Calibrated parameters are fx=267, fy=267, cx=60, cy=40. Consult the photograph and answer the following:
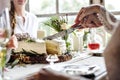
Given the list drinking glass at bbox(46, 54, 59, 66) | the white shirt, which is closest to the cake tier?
drinking glass at bbox(46, 54, 59, 66)

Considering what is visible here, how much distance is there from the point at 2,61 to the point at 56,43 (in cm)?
59

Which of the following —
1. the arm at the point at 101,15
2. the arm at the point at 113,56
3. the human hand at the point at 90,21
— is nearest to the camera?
the arm at the point at 113,56

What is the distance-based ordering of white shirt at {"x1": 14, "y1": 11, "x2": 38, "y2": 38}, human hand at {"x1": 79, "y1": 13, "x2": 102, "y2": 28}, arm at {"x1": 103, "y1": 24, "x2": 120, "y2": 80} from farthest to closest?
white shirt at {"x1": 14, "y1": 11, "x2": 38, "y2": 38} → human hand at {"x1": 79, "y1": 13, "x2": 102, "y2": 28} → arm at {"x1": 103, "y1": 24, "x2": 120, "y2": 80}

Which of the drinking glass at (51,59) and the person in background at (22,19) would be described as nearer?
the drinking glass at (51,59)

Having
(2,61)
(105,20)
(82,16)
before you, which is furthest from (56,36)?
(2,61)

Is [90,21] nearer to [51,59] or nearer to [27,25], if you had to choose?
[51,59]

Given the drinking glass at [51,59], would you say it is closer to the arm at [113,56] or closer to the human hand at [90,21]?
the human hand at [90,21]

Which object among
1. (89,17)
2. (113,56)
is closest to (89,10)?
(89,17)

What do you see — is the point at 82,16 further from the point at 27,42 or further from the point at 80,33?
the point at 80,33

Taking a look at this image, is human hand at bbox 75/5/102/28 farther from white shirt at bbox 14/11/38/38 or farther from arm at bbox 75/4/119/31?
white shirt at bbox 14/11/38/38

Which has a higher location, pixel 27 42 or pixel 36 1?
pixel 36 1

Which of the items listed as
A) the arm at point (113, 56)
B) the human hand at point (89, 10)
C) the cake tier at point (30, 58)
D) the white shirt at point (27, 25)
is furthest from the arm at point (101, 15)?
the white shirt at point (27, 25)

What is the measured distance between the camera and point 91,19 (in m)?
1.67

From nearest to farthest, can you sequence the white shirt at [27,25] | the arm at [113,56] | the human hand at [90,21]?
the arm at [113,56] < the human hand at [90,21] < the white shirt at [27,25]
